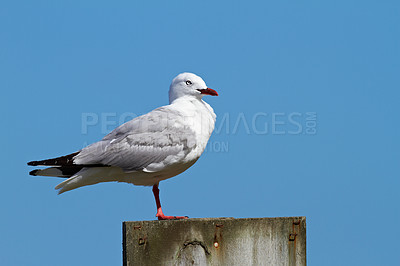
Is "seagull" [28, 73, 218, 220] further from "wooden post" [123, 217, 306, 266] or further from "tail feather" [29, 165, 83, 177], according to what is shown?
"wooden post" [123, 217, 306, 266]

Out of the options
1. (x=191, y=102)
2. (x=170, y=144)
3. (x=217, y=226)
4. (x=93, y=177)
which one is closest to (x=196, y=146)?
(x=170, y=144)

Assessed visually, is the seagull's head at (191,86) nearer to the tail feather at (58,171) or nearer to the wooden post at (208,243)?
the tail feather at (58,171)

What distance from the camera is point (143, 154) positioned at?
7.69 m

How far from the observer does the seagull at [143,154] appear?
7641 millimetres

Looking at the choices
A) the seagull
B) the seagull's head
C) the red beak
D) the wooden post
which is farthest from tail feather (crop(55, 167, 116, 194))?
the wooden post

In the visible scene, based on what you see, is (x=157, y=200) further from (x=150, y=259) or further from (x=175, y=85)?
(x=150, y=259)

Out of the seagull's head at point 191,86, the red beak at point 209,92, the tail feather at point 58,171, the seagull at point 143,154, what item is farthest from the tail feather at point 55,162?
the red beak at point 209,92

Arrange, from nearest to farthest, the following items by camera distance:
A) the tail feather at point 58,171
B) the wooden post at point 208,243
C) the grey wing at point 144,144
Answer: the wooden post at point 208,243
the grey wing at point 144,144
the tail feather at point 58,171

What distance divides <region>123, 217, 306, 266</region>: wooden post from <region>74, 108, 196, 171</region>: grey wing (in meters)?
2.14

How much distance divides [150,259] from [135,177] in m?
2.42

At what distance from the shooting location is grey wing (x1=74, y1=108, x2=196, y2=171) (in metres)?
7.64

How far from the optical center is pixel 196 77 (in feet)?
27.4

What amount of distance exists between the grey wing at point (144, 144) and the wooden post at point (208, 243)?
2140mm

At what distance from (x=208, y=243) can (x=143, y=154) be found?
2.51m
